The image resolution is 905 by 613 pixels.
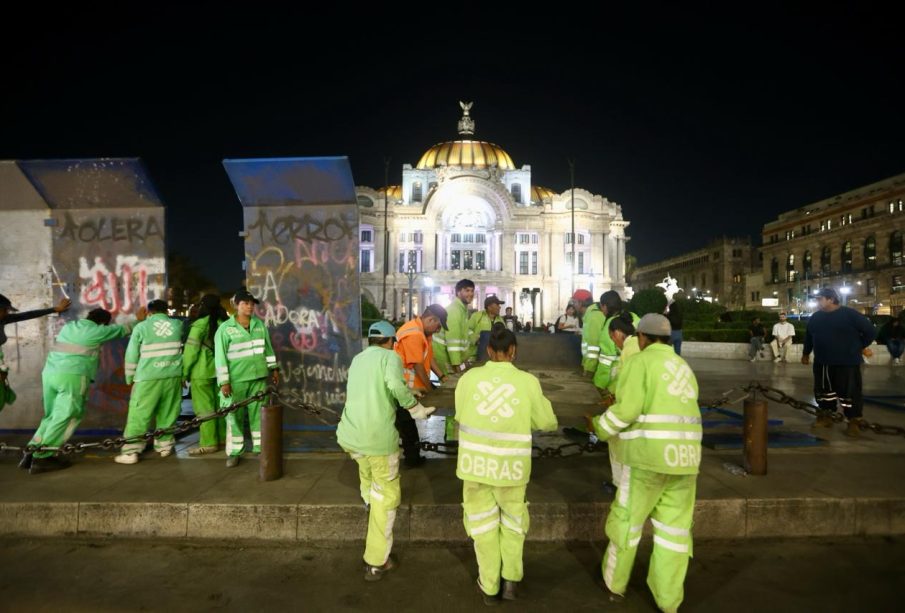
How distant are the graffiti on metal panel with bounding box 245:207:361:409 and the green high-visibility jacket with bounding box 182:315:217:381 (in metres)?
0.93

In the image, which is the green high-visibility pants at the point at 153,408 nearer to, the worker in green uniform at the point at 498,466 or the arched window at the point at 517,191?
the worker in green uniform at the point at 498,466

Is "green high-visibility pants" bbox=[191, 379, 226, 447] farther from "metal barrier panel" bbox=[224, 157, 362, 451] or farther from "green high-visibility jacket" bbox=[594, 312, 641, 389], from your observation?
"green high-visibility jacket" bbox=[594, 312, 641, 389]

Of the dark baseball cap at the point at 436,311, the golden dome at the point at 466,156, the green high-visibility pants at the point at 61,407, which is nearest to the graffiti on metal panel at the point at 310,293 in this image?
the dark baseball cap at the point at 436,311

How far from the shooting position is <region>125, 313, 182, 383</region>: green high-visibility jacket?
575 cm

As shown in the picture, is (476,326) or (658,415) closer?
(658,415)

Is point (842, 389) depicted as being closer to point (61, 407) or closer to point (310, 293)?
point (310, 293)

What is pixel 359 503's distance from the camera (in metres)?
4.23

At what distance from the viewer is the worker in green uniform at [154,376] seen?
5.66 metres

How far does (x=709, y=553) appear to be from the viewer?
13.1ft

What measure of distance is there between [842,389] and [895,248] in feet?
213

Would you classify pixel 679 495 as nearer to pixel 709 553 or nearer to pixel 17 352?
pixel 709 553

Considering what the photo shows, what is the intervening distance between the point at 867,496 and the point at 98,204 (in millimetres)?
8933

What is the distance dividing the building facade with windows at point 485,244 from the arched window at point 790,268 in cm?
2925

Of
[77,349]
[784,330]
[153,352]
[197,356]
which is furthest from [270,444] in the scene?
[784,330]
